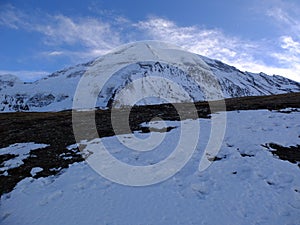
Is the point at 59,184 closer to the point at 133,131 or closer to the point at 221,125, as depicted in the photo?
the point at 133,131

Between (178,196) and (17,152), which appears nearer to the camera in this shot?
(178,196)

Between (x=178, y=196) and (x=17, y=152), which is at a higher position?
(x=17, y=152)

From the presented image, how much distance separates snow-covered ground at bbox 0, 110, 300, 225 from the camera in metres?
10.5

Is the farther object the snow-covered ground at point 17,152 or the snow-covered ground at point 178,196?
the snow-covered ground at point 17,152

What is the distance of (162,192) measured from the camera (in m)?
12.2

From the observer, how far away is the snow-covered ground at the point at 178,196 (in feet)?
34.5

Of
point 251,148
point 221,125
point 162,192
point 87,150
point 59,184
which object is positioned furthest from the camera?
point 221,125

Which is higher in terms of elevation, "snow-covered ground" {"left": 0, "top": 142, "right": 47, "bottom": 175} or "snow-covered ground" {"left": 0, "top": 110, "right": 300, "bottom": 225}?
"snow-covered ground" {"left": 0, "top": 142, "right": 47, "bottom": 175}

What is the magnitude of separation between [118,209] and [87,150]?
24.5 feet

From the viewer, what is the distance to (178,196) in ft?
38.8

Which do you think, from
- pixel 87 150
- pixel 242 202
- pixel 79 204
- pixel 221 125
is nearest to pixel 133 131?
pixel 87 150

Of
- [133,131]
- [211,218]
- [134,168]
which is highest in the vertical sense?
[133,131]

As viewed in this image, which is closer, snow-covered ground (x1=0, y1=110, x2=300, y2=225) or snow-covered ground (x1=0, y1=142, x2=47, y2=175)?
snow-covered ground (x1=0, y1=110, x2=300, y2=225)

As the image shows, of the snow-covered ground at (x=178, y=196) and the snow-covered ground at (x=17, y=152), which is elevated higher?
the snow-covered ground at (x=17, y=152)
